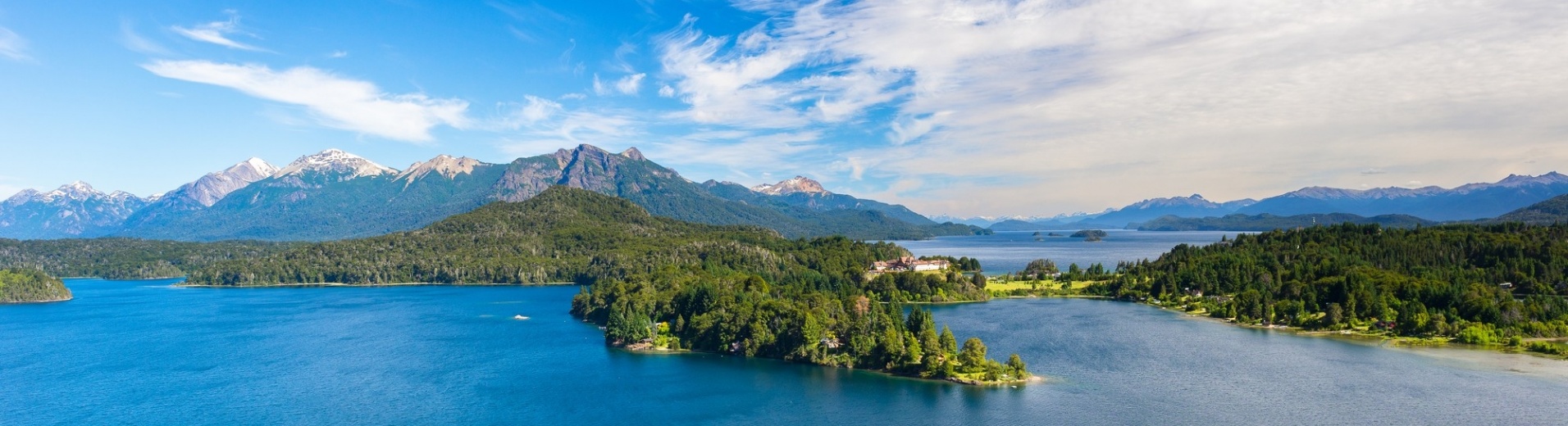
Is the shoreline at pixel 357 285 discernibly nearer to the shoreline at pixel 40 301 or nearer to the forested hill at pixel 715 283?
the forested hill at pixel 715 283

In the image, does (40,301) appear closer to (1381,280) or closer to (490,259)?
(490,259)

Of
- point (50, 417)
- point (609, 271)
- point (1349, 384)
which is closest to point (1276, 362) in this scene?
point (1349, 384)

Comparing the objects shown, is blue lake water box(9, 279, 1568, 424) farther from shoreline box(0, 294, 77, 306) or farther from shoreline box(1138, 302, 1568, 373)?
shoreline box(0, 294, 77, 306)

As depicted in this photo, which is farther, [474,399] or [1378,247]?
[1378,247]

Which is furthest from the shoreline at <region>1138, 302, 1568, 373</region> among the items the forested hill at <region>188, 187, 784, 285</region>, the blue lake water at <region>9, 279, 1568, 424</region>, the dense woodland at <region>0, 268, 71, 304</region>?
the dense woodland at <region>0, 268, 71, 304</region>

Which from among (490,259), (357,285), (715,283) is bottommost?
(357,285)

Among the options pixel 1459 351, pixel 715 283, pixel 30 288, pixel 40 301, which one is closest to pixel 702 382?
pixel 715 283

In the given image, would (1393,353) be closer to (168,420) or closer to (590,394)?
(590,394)
